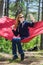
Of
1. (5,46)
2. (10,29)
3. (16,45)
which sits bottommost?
(5,46)

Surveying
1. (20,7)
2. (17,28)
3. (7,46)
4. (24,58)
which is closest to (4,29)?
(17,28)

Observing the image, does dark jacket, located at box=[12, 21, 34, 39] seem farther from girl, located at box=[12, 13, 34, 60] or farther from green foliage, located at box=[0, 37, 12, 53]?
green foliage, located at box=[0, 37, 12, 53]

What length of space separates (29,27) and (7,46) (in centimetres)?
201

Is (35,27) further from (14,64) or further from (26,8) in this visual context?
(26,8)

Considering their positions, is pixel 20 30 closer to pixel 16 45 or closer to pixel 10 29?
pixel 16 45

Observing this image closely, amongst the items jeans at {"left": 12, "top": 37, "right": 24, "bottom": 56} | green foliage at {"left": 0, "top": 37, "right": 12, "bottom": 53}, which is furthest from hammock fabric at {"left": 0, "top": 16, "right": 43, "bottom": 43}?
green foliage at {"left": 0, "top": 37, "right": 12, "bottom": 53}

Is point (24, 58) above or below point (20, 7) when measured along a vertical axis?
below

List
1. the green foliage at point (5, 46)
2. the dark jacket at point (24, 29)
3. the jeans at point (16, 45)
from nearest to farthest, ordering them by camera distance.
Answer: the jeans at point (16, 45) → the dark jacket at point (24, 29) → the green foliage at point (5, 46)

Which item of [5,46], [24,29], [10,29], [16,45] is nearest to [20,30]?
[24,29]

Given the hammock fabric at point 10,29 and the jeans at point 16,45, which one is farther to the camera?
the hammock fabric at point 10,29

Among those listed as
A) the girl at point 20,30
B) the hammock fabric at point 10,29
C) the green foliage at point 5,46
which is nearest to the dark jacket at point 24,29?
the girl at point 20,30

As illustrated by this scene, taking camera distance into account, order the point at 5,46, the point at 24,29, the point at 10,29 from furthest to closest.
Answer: the point at 5,46 → the point at 10,29 → the point at 24,29

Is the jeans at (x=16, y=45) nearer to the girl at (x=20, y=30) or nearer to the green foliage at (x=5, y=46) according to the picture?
the girl at (x=20, y=30)

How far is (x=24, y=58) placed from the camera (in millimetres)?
5785
